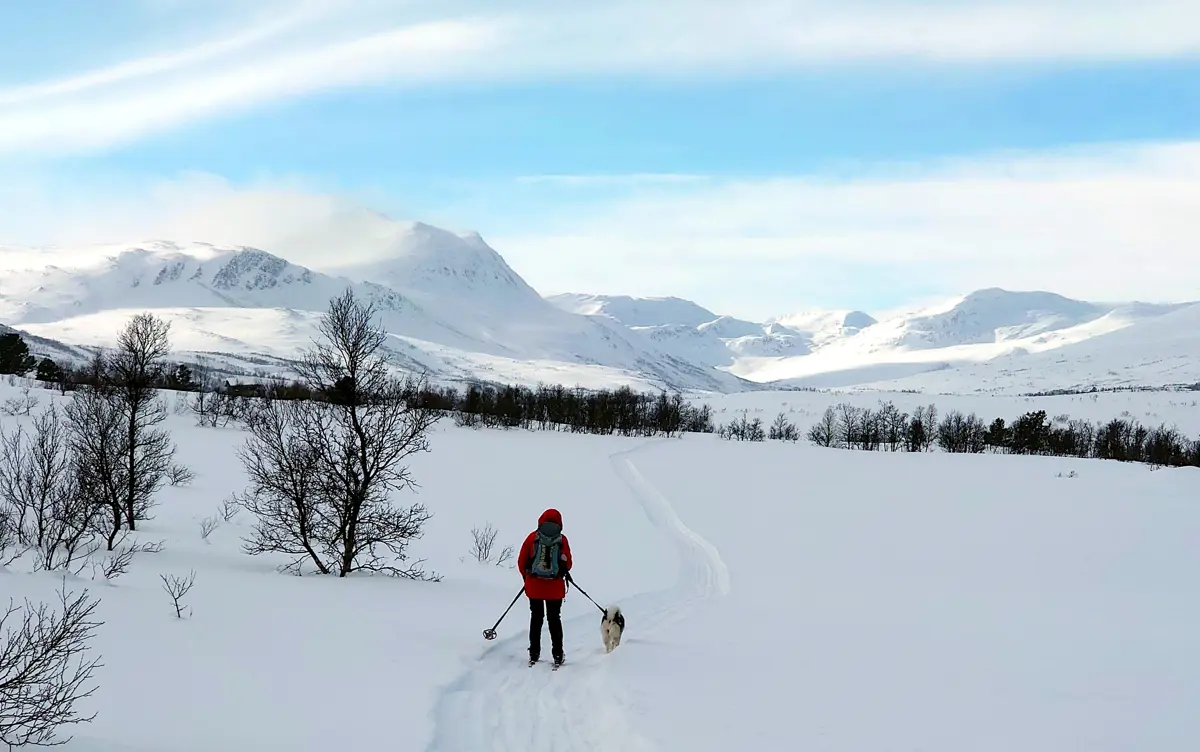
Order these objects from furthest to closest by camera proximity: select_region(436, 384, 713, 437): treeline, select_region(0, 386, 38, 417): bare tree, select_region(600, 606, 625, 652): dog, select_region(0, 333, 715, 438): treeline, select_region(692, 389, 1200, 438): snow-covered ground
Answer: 1. select_region(692, 389, 1200, 438): snow-covered ground
2. select_region(436, 384, 713, 437): treeline
3. select_region(0, 333, 715, 438): treeline
4. select_region(0, 386, 38, 417): bare tree
5. select_region(600, 606, 625, 652): dog

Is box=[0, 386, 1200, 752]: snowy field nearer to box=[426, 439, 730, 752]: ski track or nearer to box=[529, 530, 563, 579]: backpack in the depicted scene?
box=[426, 439, 730, 752]: ski track

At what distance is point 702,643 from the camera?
1294cm

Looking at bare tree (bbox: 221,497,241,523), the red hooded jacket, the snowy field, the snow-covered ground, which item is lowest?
bare tree (bbox: 221,497,241,523)

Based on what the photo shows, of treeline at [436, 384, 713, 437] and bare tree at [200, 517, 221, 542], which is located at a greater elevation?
treeline at [436, 384, 713, 437]

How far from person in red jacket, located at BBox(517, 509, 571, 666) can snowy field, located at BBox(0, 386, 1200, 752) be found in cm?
42

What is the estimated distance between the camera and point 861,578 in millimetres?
20328

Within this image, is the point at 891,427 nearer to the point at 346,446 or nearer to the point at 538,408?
the point at 538,408

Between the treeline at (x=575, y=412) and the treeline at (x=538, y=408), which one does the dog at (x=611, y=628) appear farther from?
the treeline at (x=575, y=412)

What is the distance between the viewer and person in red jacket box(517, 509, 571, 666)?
10969mm

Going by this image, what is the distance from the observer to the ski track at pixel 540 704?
8234mm

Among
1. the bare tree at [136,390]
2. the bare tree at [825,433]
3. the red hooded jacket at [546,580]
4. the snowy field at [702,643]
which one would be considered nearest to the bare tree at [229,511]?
the snowy field at [702,643]

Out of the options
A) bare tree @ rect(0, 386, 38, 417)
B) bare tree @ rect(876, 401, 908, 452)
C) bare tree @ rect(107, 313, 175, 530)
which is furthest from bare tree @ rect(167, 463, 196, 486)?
bare tree @ rect(876, 401, 908, 452)

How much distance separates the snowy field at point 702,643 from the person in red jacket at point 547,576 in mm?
418

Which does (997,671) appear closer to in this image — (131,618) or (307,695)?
(307,695)
